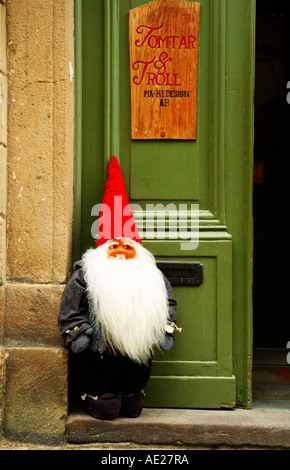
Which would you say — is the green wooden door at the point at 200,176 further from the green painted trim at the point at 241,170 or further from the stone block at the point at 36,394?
the stone block at the point at 36,394

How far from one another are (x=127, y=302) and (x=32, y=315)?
62 cm

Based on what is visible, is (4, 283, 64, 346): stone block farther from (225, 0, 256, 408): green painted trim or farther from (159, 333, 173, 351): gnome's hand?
(225, 0, 256, 408): green painted trim

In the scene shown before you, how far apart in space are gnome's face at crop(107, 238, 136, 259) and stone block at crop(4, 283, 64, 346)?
0.39m

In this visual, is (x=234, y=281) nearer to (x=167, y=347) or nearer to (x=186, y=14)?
(x=167, y=347)

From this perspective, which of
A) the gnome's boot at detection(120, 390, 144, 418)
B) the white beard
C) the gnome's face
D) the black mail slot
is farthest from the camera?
the black mail slot

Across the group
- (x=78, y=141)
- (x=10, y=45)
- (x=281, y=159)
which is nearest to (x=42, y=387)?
(x=78, y=141)

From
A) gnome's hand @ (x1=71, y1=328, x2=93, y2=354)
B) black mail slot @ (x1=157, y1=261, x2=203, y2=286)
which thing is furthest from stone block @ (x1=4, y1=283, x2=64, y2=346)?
black mail slot @ (x1=157, y1=261, x2=203, y2=286)

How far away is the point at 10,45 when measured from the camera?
3.08m

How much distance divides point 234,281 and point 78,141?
4.21ft

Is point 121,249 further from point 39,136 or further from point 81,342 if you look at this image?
point 39,136

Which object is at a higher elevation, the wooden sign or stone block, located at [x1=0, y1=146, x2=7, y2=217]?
the wooden sign

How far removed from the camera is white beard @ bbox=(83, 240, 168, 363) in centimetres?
281

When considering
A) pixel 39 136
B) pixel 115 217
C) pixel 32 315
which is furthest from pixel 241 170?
pixel 32 315

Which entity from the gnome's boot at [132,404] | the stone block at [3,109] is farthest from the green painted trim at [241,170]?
the stone block at [3,109]
